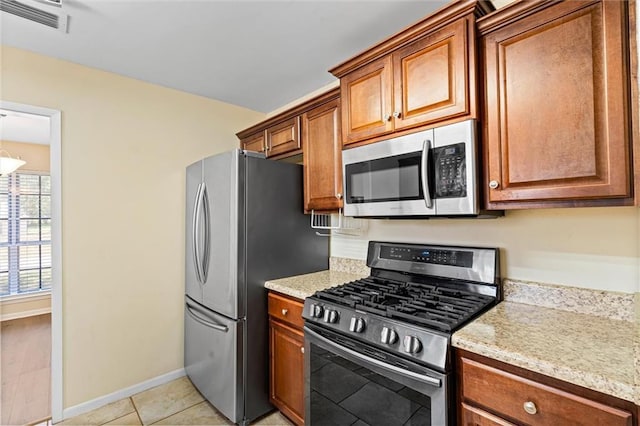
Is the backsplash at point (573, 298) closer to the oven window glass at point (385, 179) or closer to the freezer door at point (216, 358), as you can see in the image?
the oven window glass at point (385, 179)

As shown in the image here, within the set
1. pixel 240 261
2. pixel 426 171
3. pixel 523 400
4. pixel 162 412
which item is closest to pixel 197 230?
pixel 240 261

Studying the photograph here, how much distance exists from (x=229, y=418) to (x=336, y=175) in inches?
68.4

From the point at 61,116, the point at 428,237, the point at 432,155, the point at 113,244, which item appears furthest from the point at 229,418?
the point at 61,116

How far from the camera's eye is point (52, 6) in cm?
157

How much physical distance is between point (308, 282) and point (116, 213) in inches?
62.0

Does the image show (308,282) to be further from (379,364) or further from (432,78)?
(432,78)

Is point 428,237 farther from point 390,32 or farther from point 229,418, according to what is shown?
point 229,418

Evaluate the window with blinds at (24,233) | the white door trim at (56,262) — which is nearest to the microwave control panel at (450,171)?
the white door trim at (56,262)

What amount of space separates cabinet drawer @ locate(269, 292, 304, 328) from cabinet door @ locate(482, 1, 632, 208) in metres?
1.20

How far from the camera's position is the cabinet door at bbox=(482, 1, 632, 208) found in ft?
3.46

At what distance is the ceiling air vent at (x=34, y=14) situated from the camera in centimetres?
156

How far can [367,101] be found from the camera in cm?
177

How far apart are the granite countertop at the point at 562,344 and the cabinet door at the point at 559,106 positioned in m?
0.51

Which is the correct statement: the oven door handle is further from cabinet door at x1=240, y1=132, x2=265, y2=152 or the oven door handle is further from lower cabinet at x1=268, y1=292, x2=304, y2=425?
cabinet door at x1=240, y1=132, x2=265, y2=152
